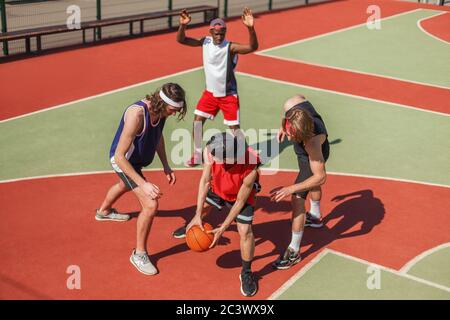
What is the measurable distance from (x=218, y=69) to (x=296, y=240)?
3821 mm

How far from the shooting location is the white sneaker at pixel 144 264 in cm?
770

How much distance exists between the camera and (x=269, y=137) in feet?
40.8

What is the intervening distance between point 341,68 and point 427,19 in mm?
9351

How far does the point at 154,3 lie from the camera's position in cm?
2725

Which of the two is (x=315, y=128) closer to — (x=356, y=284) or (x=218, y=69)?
(x=356, y=284)

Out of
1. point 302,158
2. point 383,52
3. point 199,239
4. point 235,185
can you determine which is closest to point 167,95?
point 235,185

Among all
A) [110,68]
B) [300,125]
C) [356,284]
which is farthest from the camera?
[110,68]

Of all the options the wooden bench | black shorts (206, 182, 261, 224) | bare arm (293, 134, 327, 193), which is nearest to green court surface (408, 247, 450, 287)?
bare arm (293, 134, 327, 193)

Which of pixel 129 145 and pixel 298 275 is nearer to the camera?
pixel 129 145

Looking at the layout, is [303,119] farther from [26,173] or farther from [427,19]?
[427,19]

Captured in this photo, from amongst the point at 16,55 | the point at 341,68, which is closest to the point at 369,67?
the point at 341,68

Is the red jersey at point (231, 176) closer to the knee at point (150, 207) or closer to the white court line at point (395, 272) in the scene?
the knee at point (150, 207)

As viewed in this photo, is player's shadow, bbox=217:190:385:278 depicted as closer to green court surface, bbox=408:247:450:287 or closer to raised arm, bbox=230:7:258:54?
green court surface, bbox=408:247:450:287


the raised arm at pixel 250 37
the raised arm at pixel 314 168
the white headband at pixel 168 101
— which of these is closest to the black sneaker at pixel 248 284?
the raised arm at pixel 314 168
